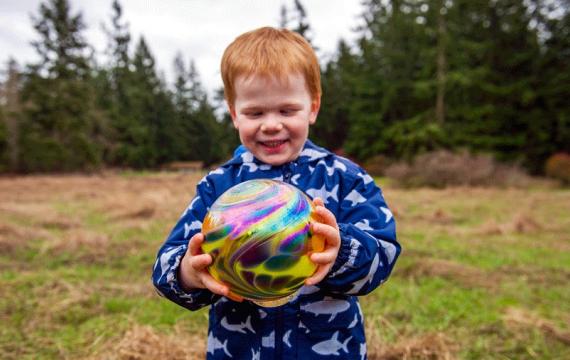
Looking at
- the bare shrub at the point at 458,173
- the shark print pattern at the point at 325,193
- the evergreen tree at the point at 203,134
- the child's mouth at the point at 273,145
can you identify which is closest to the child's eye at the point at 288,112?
the child's mouth at the point at 273,145

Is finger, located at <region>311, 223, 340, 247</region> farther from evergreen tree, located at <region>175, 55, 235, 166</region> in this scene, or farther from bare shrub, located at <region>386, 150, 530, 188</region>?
evergreen tree, located at <region>175, 55, 235, 166</region>

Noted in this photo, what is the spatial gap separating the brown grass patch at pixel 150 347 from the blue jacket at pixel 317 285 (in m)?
1.19

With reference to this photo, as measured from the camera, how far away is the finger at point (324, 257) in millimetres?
1427

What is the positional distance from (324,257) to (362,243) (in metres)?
0.18

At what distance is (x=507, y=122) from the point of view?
94.6 ft

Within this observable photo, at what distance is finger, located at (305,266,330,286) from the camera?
147 cm

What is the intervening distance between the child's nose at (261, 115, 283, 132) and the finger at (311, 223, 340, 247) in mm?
452

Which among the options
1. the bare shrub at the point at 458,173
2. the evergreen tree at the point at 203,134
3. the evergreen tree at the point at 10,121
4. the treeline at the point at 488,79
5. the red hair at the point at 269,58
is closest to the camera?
the red hair at the point at 269,58

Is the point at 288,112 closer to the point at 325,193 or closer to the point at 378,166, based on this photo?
the point at 325,193

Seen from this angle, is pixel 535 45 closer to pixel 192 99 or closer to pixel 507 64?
pixel 507 64

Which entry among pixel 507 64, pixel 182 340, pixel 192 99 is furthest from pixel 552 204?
pixel 192 99

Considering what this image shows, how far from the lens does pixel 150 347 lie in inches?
114

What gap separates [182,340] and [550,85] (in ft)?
99.1

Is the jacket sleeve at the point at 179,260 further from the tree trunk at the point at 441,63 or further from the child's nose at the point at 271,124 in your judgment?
the tree trunk at the point at 441,63
